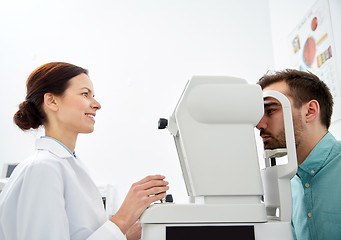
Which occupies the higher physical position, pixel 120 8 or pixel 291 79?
pixel 120 8

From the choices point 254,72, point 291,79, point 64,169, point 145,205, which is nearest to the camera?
point 145,205

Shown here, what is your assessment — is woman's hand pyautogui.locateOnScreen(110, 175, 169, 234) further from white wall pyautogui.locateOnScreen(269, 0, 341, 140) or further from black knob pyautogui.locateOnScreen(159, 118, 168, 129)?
white wall pyautogui.locateOnScreen(269, 0, 341, 140)

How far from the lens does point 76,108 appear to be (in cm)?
111

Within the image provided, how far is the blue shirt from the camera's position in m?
0.95

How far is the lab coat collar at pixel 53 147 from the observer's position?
999 mm

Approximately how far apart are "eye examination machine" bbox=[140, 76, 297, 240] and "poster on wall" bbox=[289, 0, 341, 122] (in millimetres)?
1264

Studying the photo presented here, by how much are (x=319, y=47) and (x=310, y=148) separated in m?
1.17

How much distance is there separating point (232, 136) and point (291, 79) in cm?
52

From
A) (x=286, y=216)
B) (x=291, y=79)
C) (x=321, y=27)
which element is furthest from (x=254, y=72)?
(x=286, y=216)

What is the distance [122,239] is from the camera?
860 mm

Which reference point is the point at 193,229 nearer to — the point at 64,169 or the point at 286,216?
the point at 286,216

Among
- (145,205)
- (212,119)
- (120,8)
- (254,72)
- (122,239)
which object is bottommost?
(122,239)

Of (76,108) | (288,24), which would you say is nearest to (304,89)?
(76,108)

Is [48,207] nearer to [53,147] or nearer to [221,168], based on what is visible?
[53,147]
